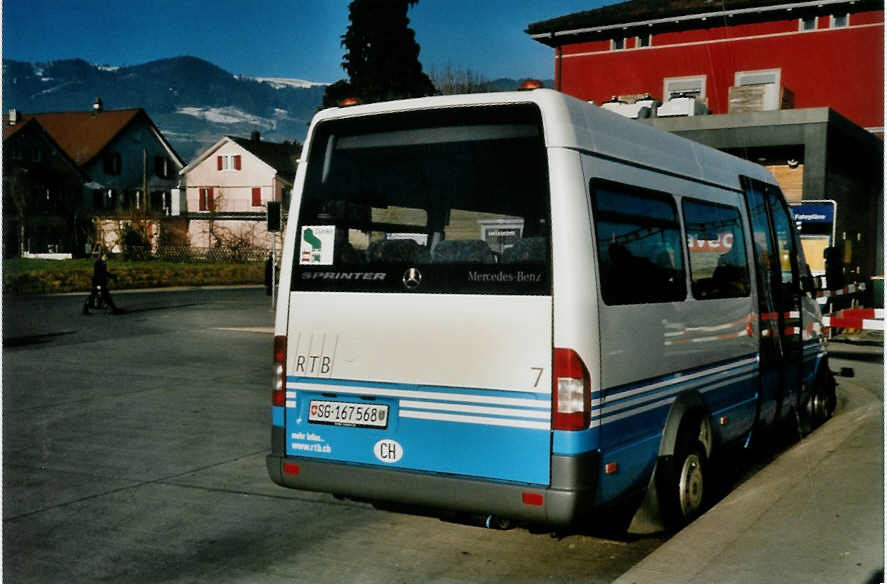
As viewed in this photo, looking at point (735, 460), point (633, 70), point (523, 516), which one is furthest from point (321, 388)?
point (633, 70)

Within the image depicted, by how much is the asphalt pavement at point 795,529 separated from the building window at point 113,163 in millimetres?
65473

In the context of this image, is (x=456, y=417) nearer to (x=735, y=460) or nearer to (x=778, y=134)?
(x=735, y=460)

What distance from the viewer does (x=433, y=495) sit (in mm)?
5188

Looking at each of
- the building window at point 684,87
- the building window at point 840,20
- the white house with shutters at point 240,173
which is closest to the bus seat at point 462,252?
the building window at point 840,20

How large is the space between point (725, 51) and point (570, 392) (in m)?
27.8

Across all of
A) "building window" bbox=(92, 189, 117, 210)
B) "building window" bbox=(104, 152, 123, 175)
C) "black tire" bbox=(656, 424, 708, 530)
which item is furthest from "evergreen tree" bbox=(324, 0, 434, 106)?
"building window" bbox=(104, 152, 123, 175)

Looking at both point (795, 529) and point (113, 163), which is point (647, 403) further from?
point (113, 163)

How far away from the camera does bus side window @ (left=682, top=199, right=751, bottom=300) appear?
20.9 ft

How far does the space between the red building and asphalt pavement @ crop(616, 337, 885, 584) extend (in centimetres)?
1977

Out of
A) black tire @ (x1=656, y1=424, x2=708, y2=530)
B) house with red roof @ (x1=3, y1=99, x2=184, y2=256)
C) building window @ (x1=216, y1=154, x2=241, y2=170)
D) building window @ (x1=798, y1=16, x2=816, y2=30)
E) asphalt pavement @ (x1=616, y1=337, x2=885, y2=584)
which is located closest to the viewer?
asphalt pavement @ (x1=616, y1=337, x2=885, y2=584)

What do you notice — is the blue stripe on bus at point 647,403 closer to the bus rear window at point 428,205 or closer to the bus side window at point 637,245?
the bus side window at point 637,245

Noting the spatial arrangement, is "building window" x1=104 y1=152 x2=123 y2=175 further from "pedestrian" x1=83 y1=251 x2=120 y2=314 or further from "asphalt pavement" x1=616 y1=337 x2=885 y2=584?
"asphalt pavement" x1=616 y1=337 x2=885 y2=584

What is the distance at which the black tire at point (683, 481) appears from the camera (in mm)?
5832

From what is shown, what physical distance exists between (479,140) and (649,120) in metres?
17.1
